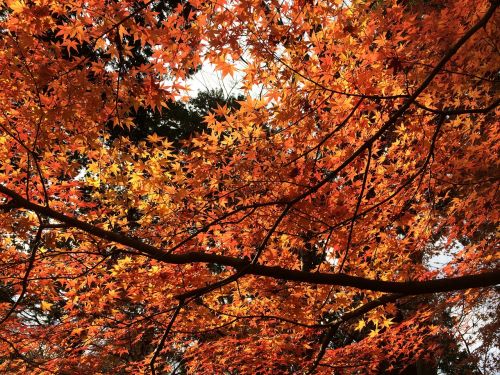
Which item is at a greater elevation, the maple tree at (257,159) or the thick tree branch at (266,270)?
the maple tree at (257,159)

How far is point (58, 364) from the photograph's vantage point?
231 inches

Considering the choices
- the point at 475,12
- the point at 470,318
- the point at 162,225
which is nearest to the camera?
the point at 475,12

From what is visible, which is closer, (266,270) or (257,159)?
(266,270)

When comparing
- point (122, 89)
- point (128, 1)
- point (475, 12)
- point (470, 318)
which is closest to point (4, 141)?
point (122, 89)

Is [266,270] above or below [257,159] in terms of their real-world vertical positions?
below

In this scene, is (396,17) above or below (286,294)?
above

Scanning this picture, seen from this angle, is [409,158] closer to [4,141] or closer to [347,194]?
[347,194]

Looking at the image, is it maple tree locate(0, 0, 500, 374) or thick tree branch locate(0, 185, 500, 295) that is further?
maple tree locate(0, 0, 500, 374)

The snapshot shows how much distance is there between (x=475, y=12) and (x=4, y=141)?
521cm

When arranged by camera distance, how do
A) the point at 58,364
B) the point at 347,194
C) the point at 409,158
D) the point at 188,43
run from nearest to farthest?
the point at 188,43 < the point at 347,194 < the point at 409,158 < the point at 58,364

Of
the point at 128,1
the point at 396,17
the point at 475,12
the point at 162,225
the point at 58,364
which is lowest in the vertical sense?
the point at 58,364

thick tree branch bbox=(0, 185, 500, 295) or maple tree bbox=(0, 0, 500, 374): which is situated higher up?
maple tree bbox=(0, 0, 500, 374)

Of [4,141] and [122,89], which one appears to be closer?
[122,89]

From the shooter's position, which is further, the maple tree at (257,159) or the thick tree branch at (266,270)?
the maple tree at (257,159)
